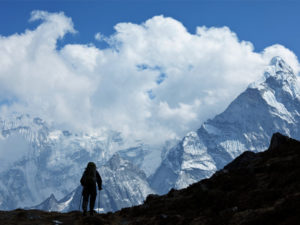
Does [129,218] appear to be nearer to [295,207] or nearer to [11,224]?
[11,224]

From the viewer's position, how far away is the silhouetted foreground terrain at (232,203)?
19.2 m

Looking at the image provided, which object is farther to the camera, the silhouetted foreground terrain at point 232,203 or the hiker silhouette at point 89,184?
the hiker silhouette at point 89,184

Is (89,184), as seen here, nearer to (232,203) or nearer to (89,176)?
(89,176)

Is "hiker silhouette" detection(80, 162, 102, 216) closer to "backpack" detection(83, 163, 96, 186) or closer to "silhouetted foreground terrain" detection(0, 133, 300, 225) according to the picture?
"backpack" detection(83, 163, 96, 186)

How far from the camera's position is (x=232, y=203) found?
894 inches

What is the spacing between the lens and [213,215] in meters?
21.7

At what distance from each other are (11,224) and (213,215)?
10891mm

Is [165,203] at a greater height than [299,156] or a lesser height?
lesser

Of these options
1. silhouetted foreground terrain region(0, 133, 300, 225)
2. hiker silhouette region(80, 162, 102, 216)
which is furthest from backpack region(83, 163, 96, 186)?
silhouetted foreground terrain region(0, 133, 300, 225)

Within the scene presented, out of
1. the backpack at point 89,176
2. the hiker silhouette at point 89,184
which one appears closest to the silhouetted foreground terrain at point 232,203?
the hiker silhouette at point 89,184

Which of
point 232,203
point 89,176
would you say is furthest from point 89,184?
point 232,203

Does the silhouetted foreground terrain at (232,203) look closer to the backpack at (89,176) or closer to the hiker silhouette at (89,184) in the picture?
the hiker silhouette at (89,184)

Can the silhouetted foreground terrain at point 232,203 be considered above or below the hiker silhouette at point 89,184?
below

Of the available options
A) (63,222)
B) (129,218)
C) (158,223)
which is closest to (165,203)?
(129,218)
